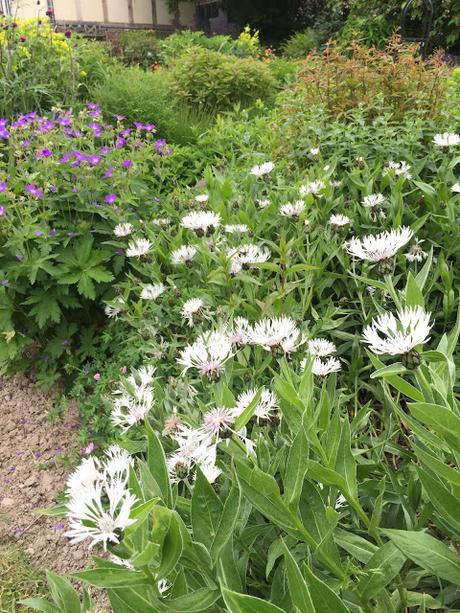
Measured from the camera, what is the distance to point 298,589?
656mm

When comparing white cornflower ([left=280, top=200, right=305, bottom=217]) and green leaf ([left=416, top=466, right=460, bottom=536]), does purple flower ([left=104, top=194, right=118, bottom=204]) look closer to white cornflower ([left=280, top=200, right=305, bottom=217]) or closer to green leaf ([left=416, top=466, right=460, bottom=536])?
white cornflower ([left=280, top=200, right=305, bottom=217])

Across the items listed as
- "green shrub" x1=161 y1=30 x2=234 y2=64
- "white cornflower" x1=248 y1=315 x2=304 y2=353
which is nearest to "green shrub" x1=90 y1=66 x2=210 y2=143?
"white cornflower" x1=248 y1=315 x2=304 y2=353

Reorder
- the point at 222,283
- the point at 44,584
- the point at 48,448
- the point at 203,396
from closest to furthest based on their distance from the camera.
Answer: the point at 203,396
the point at 222,283
the point at 44,584
the point at 48,448

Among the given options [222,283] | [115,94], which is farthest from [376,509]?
[115,94]

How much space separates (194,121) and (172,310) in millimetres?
3823

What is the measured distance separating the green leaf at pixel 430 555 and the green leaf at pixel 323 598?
6.0 inches

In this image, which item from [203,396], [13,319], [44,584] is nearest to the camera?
[203,396]

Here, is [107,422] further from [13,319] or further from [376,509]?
[376,509]

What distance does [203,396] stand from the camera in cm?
151

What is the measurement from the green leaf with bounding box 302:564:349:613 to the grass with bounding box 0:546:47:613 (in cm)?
154

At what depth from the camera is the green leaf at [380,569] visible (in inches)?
32.7

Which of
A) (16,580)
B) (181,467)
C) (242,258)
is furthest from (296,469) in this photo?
(16,580)

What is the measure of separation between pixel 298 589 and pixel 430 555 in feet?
0.79

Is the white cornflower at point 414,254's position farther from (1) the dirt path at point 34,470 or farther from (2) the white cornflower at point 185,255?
(1) the dirt path at point 34,470
